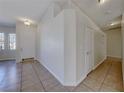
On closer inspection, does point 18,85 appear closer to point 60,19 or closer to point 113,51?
point 60,19

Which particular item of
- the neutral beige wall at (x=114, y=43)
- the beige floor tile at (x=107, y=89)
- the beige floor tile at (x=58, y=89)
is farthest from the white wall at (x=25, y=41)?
the neutral beige wall at (x=114, y=43)

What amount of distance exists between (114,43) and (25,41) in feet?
24.6

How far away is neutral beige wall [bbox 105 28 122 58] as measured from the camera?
8711mm

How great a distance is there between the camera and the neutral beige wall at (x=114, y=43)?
8711mm

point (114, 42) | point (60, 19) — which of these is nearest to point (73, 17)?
point (60, 19)

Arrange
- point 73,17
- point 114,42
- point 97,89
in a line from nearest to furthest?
1. point 97,89
2. point 73,17
3. point 114,42

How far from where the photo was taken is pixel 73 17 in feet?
9.73

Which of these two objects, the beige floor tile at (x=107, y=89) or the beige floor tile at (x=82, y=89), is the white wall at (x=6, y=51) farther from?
the beige floor tile at (x=107, y=89)

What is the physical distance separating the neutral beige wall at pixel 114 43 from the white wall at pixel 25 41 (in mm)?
6683

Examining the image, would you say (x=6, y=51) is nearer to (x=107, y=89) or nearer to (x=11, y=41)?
(x=11, y=41)

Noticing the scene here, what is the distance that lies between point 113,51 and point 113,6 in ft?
19.8

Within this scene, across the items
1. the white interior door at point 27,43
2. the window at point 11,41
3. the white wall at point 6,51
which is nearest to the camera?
the white interior door at point 27,43

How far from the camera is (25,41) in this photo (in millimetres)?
7074

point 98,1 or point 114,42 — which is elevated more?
point 98,1
